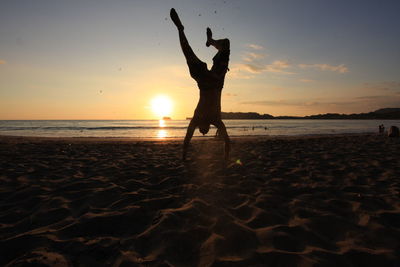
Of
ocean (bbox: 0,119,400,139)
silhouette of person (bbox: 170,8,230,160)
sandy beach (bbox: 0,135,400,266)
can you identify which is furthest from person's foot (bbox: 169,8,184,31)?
ocean (bbox: 0,119,400,139)

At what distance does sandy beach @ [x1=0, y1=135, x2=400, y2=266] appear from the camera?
206 centimetres

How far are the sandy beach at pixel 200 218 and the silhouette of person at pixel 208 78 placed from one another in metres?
1.21

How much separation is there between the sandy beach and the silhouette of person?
47.6 inches

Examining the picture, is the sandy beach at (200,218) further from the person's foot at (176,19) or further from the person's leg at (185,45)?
the person's foot at (176,19)

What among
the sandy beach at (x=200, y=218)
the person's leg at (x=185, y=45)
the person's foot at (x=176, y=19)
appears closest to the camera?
the sandy beach at (x=200, y=218)

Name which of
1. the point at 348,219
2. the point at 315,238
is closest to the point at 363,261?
the point at 315,238

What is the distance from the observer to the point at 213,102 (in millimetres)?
4969

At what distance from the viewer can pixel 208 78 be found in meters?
4.75

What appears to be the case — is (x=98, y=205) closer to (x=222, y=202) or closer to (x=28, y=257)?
(x=28, y=257)

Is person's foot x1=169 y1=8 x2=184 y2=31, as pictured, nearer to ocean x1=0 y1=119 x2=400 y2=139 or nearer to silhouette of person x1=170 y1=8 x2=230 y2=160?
silhouette of person x1=170 y1=8 x2=230 y2=160

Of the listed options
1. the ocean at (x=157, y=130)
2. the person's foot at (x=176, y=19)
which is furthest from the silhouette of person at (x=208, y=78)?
the ocean at (x=157, y=130)

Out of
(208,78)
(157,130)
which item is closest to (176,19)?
(208,78)

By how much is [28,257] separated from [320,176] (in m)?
4.90

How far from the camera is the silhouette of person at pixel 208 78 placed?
4.54 meters
